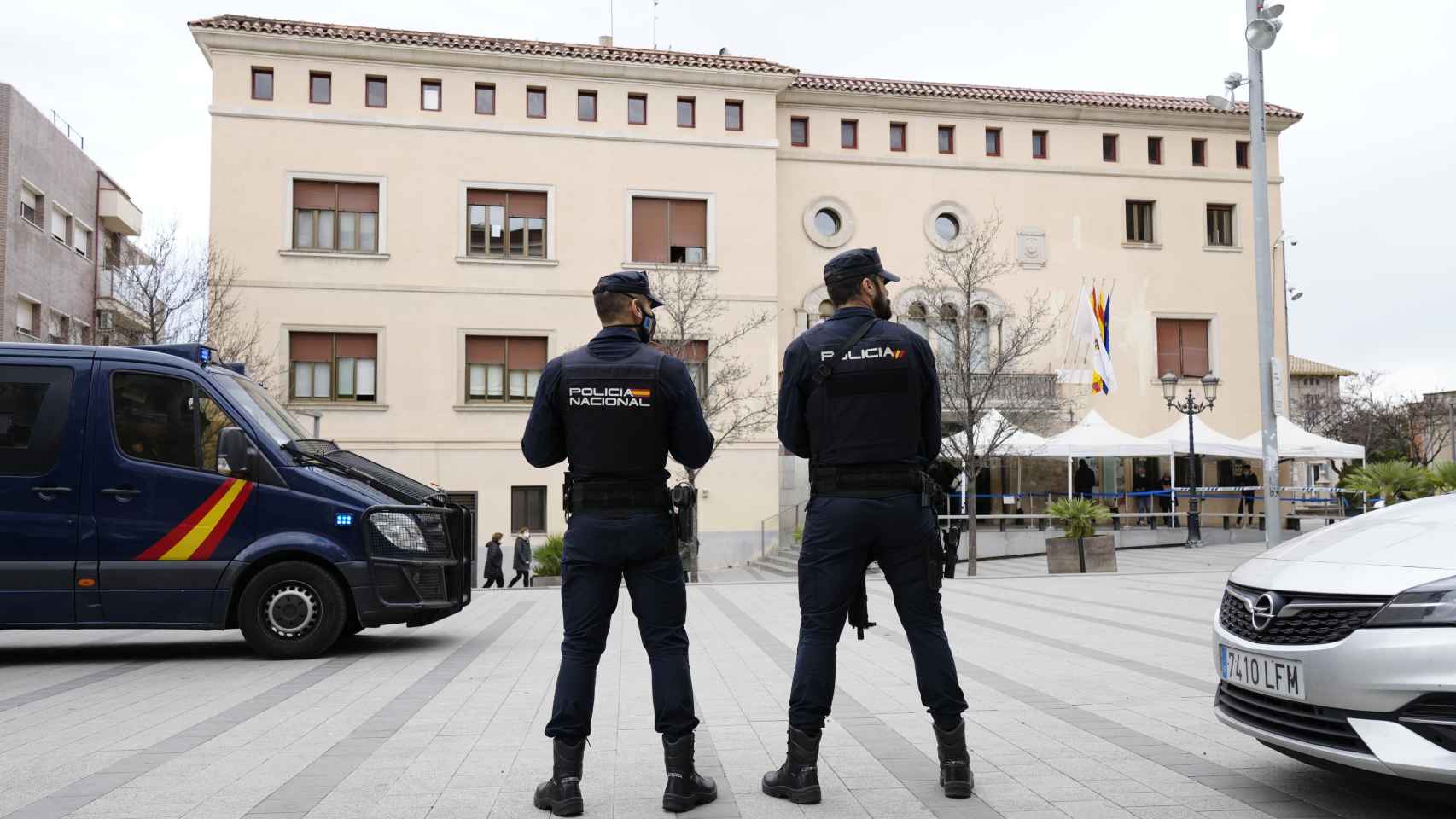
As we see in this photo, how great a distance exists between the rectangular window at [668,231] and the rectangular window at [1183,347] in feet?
47.6

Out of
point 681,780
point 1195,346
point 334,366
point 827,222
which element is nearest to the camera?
point 681,780

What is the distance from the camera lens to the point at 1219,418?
35.9 meters

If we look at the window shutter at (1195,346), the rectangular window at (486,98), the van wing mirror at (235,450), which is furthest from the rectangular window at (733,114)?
the van wing mirror at (235,450)

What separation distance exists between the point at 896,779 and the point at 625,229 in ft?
90.1

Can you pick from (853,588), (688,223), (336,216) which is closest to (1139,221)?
(688,223)

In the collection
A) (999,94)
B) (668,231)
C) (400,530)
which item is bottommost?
(400,530)

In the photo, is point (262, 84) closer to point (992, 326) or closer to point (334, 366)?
point (334, 366)

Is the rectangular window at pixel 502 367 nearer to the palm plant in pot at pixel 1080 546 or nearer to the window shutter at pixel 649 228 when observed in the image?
the window shutter at pixel 649 228

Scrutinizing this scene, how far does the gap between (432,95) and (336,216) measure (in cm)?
400

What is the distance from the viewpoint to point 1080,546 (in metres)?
19.7

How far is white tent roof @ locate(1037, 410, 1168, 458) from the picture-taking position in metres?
28.4

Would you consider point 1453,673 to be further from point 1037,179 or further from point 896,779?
point 1037,179

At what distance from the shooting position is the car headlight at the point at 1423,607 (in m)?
3.83

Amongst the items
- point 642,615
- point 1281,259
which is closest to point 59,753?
point 642,615
